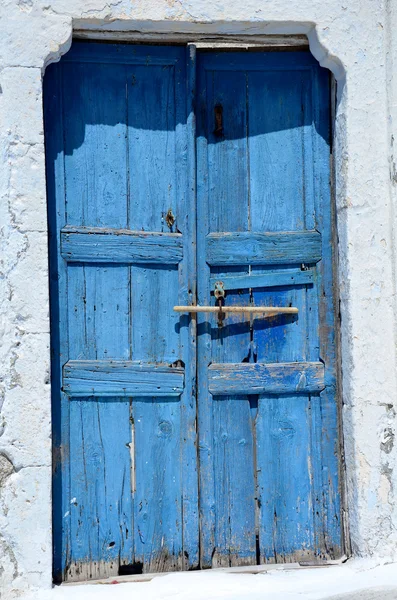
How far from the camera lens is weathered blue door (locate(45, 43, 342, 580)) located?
10.2 ft

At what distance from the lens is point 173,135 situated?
319 cm

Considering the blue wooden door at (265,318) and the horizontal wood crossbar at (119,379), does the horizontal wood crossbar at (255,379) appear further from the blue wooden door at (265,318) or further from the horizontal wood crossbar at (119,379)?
the horizontal wood crossbar at (119,379)

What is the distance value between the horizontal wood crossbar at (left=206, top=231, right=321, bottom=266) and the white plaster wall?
0.80 feet

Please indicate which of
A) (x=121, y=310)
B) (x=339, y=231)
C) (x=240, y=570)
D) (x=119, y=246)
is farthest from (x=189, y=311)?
(x=240, y=570)

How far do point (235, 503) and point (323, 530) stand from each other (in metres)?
0.41

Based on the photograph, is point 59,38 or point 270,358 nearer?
point 59,38

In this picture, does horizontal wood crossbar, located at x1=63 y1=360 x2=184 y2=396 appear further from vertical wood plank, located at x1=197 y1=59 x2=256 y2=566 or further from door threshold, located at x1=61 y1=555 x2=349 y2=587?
door threshold, located at x1=61 y1=555 x2=349 y2=587

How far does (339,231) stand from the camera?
319cm

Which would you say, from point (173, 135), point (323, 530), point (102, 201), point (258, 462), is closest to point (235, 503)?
point (258, 462)

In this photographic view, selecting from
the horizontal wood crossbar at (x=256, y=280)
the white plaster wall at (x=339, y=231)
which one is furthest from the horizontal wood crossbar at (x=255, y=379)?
the horizontal wood crossbar at (x=256, y=280)

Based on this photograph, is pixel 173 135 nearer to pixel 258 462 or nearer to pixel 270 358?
pixel 270 358

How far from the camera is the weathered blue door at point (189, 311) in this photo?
310 cm

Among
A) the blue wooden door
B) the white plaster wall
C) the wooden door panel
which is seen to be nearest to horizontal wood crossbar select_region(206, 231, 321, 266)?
the blue wooden door

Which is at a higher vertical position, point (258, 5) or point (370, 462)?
point (258, 5)
